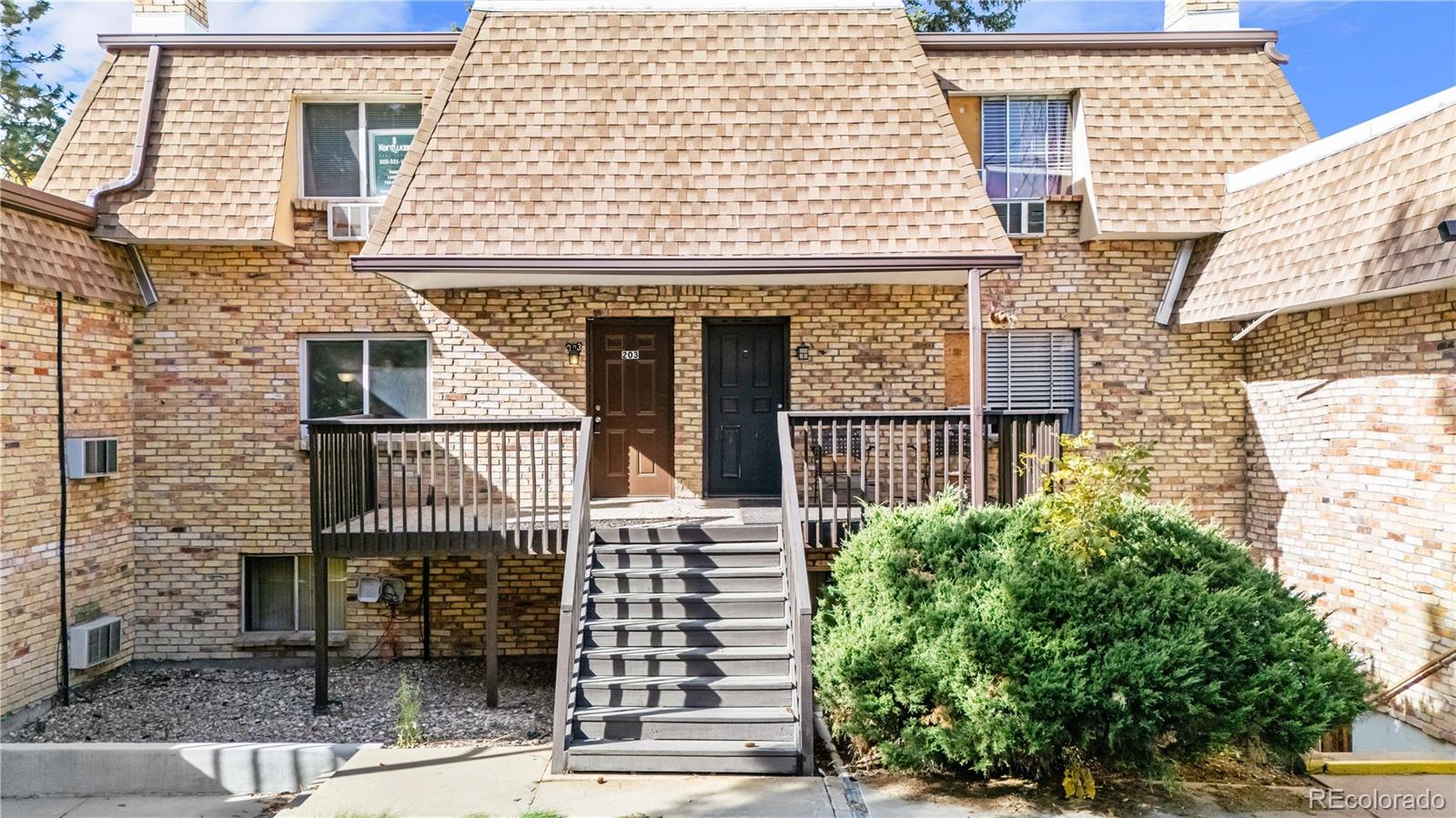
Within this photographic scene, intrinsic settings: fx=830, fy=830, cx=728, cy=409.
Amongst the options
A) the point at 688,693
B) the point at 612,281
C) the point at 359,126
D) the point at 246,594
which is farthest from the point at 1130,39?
the point at 246,594

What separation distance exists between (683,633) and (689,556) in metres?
0.76

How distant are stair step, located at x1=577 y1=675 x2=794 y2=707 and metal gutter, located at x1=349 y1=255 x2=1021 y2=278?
3588 millimetres

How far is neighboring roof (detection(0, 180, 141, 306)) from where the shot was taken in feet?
23.6

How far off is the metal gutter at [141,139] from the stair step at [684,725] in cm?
721

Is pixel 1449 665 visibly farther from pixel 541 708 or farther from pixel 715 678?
pixel 541 708

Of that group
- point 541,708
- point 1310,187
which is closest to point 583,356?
point 541,708

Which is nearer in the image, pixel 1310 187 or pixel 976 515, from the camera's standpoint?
pixel 976 515

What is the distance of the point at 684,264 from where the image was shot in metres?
7.57

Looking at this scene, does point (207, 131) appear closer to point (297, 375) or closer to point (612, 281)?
point (297, 375)

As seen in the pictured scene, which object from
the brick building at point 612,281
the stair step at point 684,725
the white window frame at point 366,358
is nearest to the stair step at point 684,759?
the stair step at point 684,725

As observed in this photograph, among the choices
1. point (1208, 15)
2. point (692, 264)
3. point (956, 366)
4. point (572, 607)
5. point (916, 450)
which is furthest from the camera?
Answer: point (1208, 15)

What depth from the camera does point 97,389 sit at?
8.33m

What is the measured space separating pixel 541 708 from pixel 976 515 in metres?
4.24

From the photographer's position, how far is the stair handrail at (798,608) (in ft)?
18.0
